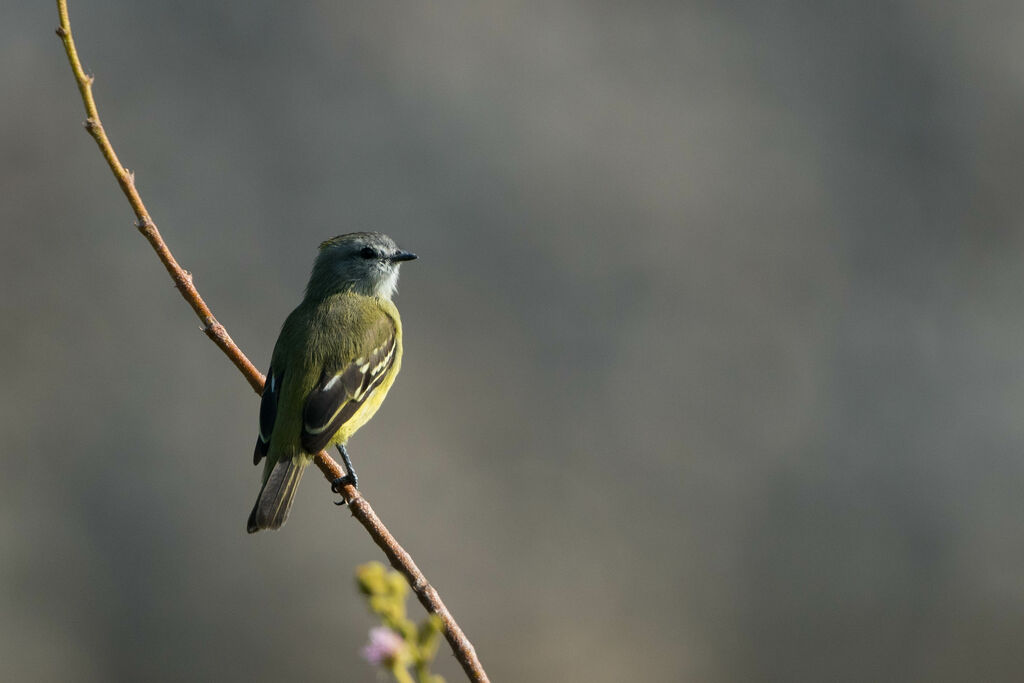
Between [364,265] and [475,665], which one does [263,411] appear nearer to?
[364,265]

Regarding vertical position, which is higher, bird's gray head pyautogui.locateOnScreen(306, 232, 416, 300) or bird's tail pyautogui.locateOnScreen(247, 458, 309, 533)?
bird's gray head pyautogui.locateOnScreen(306, 232, 416, 300)

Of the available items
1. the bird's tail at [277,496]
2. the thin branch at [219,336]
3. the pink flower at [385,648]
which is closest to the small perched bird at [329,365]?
the bird's tail at [277,496]

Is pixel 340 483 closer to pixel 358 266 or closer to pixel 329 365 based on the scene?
pixel 329 365

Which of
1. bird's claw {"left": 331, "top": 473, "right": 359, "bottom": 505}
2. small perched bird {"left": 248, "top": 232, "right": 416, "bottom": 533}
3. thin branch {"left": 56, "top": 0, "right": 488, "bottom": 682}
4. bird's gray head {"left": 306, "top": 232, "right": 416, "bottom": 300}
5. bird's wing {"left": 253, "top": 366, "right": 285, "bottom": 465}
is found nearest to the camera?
thin branch {"left": 56, "top": 0, "right": 488, "bottom": 682}

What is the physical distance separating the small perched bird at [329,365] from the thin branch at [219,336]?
0.79 meters

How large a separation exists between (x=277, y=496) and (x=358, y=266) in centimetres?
159

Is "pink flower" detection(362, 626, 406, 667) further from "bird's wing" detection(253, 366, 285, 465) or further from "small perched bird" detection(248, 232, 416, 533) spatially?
"bird's wing" detection(253, 366, 285, 465)

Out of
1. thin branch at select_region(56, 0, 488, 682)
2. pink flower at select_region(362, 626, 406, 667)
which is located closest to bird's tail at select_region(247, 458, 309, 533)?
thin branch at select_region(56, 0, 488, 682)

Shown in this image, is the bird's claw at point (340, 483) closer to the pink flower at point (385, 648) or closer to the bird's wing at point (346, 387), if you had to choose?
the bird's wing at point (346, 387)

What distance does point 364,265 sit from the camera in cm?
520

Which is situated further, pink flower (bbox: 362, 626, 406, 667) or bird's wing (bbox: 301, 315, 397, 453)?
bird's wing (bbox: 301, 315, 397, 453)

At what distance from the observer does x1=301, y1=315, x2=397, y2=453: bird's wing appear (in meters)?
4.13

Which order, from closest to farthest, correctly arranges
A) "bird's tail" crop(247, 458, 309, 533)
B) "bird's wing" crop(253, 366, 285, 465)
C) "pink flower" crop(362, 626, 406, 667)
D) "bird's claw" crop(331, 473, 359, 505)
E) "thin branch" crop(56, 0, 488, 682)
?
"pink flower" crop(362, 626, 406, 667) < "thin branch" crop(56, 0, 488, 682) < "bird's claw" crop(331, 473, 359, 505) < "bird's tail" crop(247, 458, 309, 533) < "bird's wing" crop(253, 366, 285, 465)

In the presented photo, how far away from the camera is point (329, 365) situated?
14.5 feet
